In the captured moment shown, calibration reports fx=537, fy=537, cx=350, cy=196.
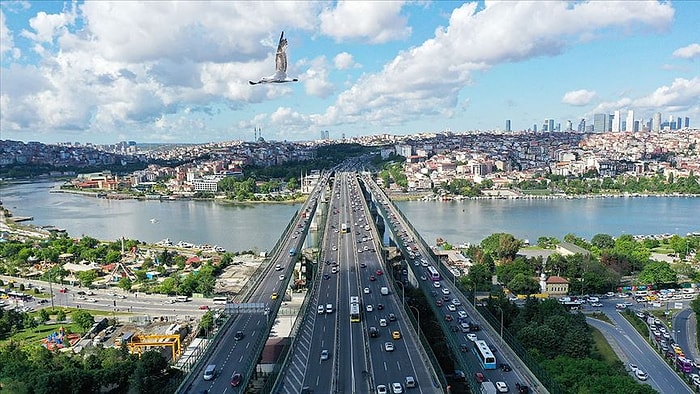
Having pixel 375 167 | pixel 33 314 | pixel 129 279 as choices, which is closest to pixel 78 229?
pixel 129 279

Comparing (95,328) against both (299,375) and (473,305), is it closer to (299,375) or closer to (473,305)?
(299,375)

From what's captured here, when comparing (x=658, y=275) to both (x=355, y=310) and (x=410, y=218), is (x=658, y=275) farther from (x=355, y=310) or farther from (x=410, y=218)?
(x=410, y=218)

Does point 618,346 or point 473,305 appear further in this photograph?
point 618,346

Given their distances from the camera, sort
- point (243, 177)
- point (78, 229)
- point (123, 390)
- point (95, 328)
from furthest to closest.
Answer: point (243, 177) < point (78, 229) < point (95, 328) < point (123, 390)

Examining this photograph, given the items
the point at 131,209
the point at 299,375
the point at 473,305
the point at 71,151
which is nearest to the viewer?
the point at 299,375

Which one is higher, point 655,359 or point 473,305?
point 473,305

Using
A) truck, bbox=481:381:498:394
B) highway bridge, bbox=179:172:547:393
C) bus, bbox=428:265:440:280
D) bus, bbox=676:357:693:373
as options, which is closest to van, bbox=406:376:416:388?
highway bridge, bbox=179:172:547:393
